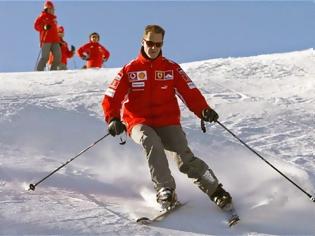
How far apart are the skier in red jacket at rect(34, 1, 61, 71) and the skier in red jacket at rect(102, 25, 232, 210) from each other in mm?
7475

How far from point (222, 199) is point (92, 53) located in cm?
1015

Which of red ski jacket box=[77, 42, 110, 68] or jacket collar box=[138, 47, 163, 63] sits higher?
red ski jacket box=[77, 42, 110, 68]

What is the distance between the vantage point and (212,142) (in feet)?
20.8

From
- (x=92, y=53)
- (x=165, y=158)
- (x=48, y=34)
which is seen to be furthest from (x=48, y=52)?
(x=165, y=158)

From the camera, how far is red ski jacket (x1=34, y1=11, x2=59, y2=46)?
12438 millimetres

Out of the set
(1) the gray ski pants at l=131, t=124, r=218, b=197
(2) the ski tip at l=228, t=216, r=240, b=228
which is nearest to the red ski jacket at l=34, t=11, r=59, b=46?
(1) the gray ski pants at l=131, t=124, r=218, b=197

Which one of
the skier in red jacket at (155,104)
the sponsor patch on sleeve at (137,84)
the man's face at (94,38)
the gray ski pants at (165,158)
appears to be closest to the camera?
the gray ski pants at (165,158)

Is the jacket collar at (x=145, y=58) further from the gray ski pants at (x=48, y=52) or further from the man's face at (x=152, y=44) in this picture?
the gray ski pants at (x=48, y=52)

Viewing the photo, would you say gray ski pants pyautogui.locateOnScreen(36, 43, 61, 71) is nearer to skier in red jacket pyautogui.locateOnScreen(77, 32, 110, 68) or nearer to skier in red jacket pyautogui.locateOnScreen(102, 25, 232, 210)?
skier in red jacket pyautogui.locateOnScreen(77, 32, 110, 68)

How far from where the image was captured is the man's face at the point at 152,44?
4.91 meters

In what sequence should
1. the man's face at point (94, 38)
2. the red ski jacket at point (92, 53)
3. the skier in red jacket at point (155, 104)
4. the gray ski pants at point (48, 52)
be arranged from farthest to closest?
the man's face at point (94, 38), the red ski jacket at point (92, 53), the gray ski pants at point (48, 52), the skier in red jacket at point (155, 104)

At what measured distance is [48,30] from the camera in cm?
1237

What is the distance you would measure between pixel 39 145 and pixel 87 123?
86cm

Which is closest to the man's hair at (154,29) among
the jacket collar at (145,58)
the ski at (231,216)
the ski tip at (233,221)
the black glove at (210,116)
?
the jacket collar at (145,58)
